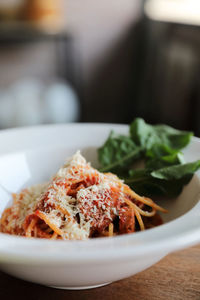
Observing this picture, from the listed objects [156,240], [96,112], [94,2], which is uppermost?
[156,240]

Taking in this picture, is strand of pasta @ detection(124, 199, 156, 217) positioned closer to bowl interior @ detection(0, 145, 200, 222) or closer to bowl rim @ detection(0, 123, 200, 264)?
bowl interior @ detection(0, 145, 200, 222)

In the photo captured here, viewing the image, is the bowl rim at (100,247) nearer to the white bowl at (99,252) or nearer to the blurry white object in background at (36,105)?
the white bowl at (99,252)

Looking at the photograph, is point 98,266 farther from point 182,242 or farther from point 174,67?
point 174,67

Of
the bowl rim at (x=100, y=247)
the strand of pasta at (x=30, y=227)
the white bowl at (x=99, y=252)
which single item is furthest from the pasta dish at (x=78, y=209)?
the bowl rim at (x=100, y=247)

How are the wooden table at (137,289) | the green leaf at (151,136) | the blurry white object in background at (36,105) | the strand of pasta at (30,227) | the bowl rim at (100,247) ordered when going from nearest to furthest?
the bowl rim at (100,247) < the wooden table at (137,289) < the strand of pasta at (30,227) < the green leaf at (151,136) < the blurry white object in background at (36,105)

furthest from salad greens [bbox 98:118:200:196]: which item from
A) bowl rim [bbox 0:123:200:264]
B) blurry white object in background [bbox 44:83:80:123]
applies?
blurry white object in background [bbox 44:83:80:123]

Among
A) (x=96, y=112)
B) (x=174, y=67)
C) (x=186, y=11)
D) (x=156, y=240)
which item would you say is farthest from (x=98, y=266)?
(x=96, y=112)

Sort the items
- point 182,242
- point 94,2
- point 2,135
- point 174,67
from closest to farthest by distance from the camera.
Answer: point 182,242
point 2,135
point 174,67
point 94,2
